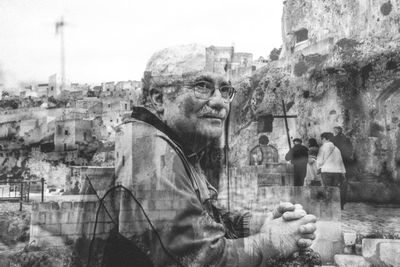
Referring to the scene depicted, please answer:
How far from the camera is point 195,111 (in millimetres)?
1270

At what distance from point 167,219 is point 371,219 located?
5.75 ft

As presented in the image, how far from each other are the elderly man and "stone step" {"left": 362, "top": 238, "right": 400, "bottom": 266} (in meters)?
1.18

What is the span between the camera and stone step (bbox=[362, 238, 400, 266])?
2.26 metres

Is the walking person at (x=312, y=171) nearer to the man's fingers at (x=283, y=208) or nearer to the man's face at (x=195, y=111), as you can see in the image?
the man's fingers at (x=283, y=208)

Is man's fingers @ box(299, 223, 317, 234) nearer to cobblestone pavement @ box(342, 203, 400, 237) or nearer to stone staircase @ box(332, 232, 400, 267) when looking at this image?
stone staircase @ box(332, 232, 400, 267)

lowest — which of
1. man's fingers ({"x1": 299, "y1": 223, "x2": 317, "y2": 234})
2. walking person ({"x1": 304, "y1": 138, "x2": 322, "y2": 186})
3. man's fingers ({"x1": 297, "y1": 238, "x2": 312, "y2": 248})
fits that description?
man's fingers ({"x1": 297, "y1": 238, "x2": 312, "y2": 248})

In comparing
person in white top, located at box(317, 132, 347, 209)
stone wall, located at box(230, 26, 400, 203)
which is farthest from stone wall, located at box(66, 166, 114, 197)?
person in white top, located at box(317, 132, 347, 209)

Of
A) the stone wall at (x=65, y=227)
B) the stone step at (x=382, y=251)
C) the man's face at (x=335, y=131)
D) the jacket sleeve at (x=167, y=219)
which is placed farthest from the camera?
the man's face at (x=335, y=131)

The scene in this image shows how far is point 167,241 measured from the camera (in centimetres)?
121

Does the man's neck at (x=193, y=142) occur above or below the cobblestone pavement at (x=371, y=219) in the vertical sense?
above

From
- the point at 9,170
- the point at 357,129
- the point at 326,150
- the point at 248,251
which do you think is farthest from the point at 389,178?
the point at 9,170

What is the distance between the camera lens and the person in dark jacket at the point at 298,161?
2035 millimetres

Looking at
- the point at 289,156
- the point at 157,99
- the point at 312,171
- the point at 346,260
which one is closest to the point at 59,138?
the point at 289,156

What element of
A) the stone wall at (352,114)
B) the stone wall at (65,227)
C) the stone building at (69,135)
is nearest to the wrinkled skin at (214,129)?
the stone wall at (65,227)
